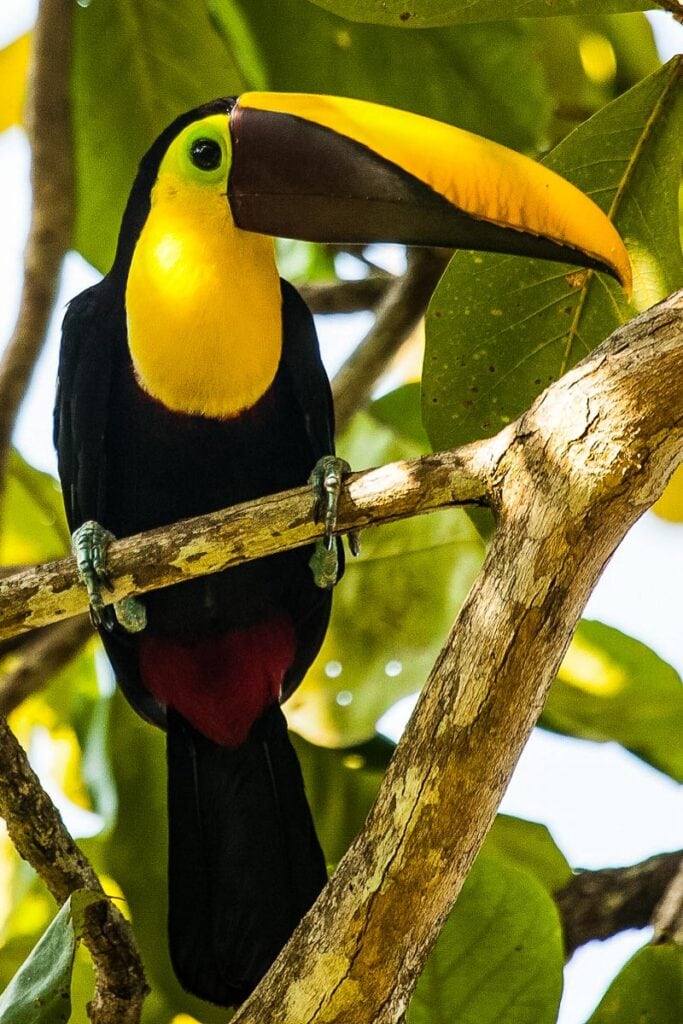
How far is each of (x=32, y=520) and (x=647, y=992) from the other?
1847 millimetres

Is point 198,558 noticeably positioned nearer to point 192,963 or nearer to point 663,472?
point 663,472

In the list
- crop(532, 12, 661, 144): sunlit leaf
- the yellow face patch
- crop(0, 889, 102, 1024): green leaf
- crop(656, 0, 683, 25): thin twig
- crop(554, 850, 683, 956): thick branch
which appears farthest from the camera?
crop(532, 12, 661, 144): sunlit leaf

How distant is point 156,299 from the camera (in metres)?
2.36

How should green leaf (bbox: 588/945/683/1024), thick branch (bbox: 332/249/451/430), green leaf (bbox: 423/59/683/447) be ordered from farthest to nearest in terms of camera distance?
1. thick branch (bbox: 332/249/451/430)
2. green leaf (bbox: 423/59/683/447)
3. green leaf (bbox: 588/945/683/1024)

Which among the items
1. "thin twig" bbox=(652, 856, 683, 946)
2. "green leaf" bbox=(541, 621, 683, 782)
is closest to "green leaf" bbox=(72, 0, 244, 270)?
"green leaf" bbox=(541, 621, 683, 782)

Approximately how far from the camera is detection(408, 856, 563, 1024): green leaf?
6.39ft

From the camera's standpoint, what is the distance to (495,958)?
1980 millimetres

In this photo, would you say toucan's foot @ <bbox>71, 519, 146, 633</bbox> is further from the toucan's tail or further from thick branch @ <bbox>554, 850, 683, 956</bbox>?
thick branch @ <bbox>554, 850, 683, 956</bbox>

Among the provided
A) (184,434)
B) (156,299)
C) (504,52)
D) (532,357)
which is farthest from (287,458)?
(504,52)

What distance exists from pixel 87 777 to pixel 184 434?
76cm

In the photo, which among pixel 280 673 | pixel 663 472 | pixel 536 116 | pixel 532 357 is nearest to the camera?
pixel 663 472

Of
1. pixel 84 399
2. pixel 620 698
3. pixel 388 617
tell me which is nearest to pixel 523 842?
pixel 620 698

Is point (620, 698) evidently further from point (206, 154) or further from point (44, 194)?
point (44, 194)

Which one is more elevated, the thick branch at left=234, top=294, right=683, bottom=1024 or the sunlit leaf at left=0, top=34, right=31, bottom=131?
the sunlit leaf at left=0, top=34, right=31, bottom=131
